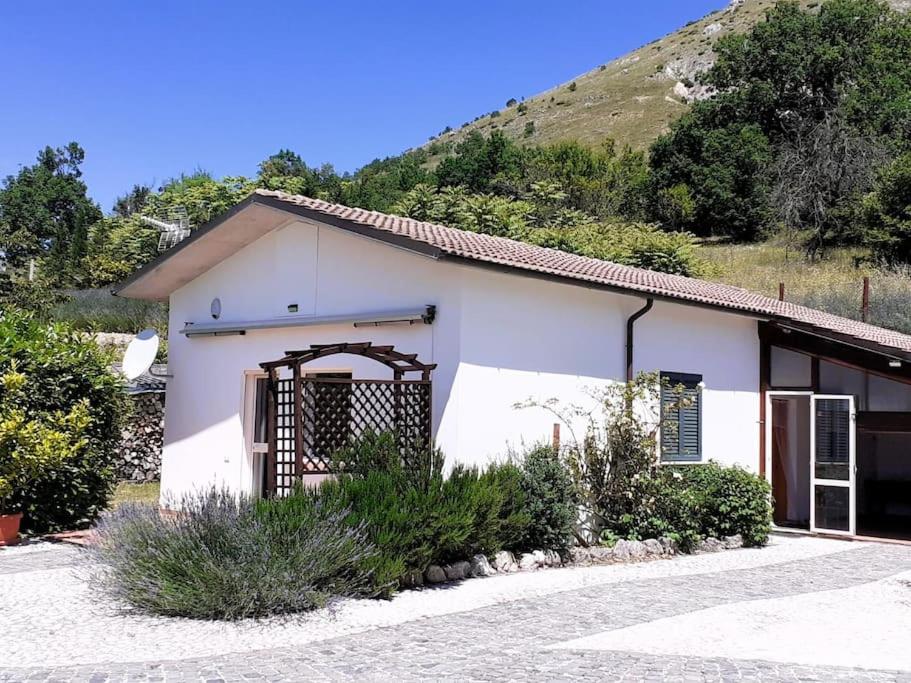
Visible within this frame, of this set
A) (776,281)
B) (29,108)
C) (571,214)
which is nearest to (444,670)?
(29,108)

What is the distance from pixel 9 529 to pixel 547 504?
250 inches

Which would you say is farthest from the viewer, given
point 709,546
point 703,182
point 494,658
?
point 703,182

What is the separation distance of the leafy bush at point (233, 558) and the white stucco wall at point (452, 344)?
110 inches

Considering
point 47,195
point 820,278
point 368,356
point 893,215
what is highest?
point 47,195

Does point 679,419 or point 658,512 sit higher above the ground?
point 679,419

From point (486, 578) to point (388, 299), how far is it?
3772 millimetres

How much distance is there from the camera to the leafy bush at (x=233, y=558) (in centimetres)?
704

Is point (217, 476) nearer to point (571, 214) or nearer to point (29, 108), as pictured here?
point (29, 108)

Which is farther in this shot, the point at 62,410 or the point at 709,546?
the point at 709,546

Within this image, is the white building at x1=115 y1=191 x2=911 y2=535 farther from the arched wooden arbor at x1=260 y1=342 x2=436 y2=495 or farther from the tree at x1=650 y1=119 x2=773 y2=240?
the tree at x1=650 y1=119 x2=773 y2=240

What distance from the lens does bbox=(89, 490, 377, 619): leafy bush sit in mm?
7039

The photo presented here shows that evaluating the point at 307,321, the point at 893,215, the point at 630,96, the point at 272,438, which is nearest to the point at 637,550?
the point at 272,438

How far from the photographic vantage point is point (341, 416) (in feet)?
31.9

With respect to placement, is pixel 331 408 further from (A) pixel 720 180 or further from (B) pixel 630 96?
(B) pixel 630 96
